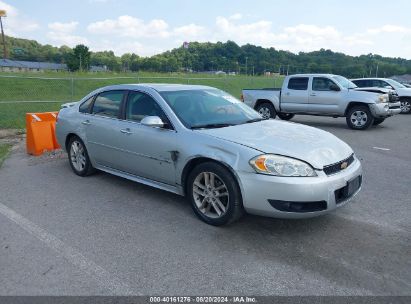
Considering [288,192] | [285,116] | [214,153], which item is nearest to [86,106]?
[214,153]

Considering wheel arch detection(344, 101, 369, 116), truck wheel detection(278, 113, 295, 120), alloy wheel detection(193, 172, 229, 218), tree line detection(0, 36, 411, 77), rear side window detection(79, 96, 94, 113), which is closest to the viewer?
alloy wheel detection(193, 172, 229, 218)

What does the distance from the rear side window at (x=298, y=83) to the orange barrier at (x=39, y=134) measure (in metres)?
8.26

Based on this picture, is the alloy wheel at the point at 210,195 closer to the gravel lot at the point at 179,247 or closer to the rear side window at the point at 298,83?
the gravel lot at the point at 179,247

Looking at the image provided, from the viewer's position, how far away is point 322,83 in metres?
12.1

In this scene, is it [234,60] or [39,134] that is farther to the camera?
[234,60]

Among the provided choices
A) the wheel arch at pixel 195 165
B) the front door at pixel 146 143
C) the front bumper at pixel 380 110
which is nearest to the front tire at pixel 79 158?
the front door at pixel 146 143

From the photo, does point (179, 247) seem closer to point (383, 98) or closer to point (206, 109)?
point (206, 109)

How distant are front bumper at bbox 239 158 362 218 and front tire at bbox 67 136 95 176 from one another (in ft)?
10.1

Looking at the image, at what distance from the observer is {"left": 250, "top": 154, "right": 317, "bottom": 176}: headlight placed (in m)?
3.50

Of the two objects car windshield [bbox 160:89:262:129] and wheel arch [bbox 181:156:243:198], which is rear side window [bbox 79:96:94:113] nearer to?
car windshield [bbox 160:89:262:129]

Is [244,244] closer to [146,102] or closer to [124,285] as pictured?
[124,285]

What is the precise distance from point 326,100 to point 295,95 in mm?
1116

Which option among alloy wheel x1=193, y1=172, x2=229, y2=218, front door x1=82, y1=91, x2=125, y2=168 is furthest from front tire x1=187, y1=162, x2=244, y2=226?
front door x1=82, y1=91, x2=125, y2=168

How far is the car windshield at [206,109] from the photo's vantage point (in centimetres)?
441
